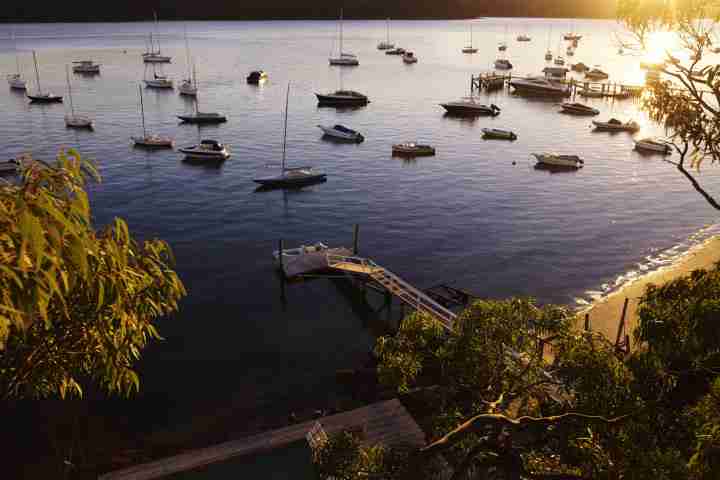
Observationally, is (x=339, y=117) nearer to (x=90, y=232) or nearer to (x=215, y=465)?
(x=215, y=465)

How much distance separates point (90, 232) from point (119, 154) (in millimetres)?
75565

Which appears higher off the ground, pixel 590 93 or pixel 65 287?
pixel 65 287

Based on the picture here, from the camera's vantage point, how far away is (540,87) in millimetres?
135875

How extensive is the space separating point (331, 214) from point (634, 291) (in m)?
31.0

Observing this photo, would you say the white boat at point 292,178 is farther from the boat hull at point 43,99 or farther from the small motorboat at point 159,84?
the small motorboat at point 159,84

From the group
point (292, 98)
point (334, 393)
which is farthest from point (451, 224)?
point (292, 98)

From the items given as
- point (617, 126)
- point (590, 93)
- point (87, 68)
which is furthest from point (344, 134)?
point (87, 68)

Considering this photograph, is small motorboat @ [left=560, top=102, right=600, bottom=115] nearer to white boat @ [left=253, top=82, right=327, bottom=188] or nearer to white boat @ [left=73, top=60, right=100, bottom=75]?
white boat @ [left=253, top=82, right=327, bottom=188]

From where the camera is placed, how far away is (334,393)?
3116 centimetres

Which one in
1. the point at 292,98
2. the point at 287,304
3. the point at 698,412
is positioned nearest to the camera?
the point at 698,412

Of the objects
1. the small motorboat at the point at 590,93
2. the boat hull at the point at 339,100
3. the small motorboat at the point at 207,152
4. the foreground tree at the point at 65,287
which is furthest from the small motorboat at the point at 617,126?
the foreground tree at the point at 65,287

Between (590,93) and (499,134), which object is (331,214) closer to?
(499,134)

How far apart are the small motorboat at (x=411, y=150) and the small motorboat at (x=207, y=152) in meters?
25.3

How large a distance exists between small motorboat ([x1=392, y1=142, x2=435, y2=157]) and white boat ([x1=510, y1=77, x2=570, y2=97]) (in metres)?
69.6
